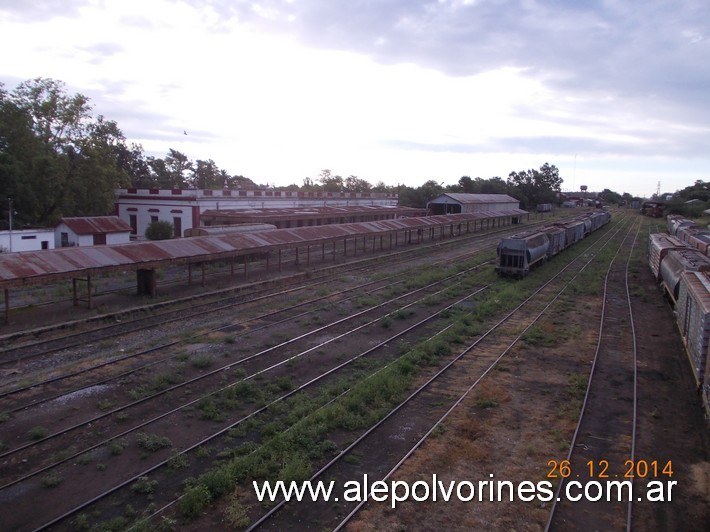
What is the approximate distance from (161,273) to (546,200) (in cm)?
10092

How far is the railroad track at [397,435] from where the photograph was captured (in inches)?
341

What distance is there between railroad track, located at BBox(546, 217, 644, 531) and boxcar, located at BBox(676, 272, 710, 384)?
5.41 ft

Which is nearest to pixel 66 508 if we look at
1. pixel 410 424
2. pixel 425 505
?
pixel 425 505

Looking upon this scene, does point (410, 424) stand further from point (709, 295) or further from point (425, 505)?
point (709, 295)

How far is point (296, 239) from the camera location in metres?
34.1

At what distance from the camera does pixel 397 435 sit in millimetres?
11555

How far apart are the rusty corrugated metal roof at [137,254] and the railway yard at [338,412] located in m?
2.04

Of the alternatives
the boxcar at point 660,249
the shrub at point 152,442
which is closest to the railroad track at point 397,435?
the shrub at point 152,442

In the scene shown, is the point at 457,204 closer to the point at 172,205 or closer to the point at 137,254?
the point at 172,205

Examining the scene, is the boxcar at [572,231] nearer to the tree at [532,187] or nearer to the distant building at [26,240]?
the distant building at [26,240]

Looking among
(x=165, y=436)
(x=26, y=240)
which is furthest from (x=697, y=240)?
(x=26, y=240)

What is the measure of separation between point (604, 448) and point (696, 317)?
6492 millimetres

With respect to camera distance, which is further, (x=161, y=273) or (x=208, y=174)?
(x=208, y=174)

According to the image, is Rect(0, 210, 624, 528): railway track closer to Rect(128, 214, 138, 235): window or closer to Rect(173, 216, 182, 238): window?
Rect(173, 216, 182, 238): window
